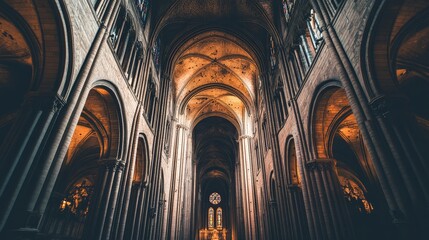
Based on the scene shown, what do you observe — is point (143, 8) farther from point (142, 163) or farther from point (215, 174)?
point (215, 174)

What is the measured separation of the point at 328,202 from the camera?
23.8 feet

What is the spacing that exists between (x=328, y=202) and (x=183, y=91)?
1561 cm

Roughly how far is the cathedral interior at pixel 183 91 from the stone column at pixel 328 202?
0.12ft

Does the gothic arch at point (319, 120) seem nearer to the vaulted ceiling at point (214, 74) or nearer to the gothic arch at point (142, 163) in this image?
the gothic arch at point (142, 163)

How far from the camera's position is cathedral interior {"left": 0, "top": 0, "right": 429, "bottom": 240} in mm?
4289

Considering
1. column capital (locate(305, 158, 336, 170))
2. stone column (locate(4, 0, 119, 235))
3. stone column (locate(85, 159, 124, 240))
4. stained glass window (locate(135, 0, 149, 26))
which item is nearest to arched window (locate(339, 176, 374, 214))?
column capital (locate(305, 158, 336, 170))

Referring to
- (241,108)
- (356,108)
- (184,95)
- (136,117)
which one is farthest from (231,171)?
(356,108)

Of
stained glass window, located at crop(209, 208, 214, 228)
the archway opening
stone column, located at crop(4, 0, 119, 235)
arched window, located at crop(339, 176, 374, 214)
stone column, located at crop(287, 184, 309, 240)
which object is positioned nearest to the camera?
stone column, located at crop(4, 0, 119, 235)

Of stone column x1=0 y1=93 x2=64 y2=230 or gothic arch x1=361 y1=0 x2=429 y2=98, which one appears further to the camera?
gothic arch x1=361 y1=0 x2=429 y2=98

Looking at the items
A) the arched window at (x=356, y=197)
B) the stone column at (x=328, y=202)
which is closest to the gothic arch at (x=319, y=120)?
the stone column at (x=328, y=202)

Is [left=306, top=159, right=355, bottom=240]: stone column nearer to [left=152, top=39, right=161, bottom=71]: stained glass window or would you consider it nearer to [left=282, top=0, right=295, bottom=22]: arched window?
[left=282, top=0, right=295, bottom=22]: arched window

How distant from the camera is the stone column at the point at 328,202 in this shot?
22.2 feet

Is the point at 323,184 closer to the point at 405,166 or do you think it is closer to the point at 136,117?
the point at 405,166

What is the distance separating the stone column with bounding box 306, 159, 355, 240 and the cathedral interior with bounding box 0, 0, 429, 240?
A: 0.04 m
